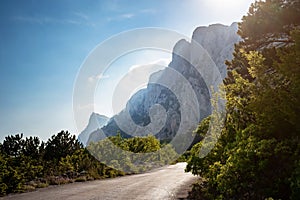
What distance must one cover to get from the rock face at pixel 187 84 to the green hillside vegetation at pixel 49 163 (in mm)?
87531

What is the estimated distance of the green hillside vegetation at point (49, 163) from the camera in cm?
2038

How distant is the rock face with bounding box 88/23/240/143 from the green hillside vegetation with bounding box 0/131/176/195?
87531mm

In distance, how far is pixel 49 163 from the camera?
1110 inches

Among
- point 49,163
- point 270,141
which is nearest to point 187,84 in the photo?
point 49,163

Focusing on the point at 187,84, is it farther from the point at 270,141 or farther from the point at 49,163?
the point at 270,141

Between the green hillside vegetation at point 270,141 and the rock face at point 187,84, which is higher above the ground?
the rock face at point 187,84

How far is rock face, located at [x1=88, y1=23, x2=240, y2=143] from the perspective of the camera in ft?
429

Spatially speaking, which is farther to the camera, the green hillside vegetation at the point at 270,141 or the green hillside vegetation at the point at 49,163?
the green hillside vegetation at the point at 49,163

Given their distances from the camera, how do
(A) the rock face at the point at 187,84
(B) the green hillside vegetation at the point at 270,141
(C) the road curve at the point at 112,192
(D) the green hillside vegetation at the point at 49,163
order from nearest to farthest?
(B) the green hillside vegetation at the point at 270,141 → (C) the road curve at the point at 112,192 → (D) the green hillside vegetation at the point at 49,163 → (A) the rock face at the point at 187,84

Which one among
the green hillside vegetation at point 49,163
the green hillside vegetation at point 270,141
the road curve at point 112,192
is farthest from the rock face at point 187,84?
the green hillside vegetation at point 270,141

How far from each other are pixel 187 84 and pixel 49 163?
122 m

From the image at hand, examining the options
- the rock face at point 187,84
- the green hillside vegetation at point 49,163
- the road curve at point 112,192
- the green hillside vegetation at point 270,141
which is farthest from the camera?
the rock face at point 187,84

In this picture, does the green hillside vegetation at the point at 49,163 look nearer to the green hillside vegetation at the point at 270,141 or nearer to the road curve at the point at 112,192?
the road curve at the point at 112,192

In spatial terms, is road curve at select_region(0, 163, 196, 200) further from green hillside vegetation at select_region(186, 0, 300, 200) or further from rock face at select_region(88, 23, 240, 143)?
rock face at select_region(88, 23, 240, 143)
